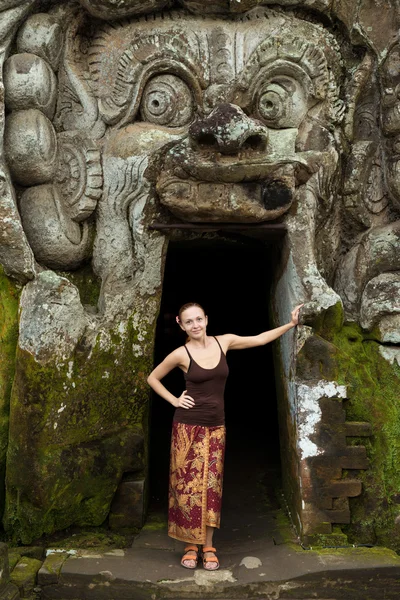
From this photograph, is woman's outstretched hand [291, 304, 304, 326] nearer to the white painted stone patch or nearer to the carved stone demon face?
the white painted stone patch

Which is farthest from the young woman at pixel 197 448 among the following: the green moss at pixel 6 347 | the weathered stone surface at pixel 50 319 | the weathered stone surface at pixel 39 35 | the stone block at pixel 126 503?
the weathered stone surface at pixel 39 35

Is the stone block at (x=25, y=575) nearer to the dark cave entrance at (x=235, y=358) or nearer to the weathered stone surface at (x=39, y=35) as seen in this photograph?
the dark cave entrance at (x=235, y=358)

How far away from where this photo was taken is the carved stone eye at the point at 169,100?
4.75 meters

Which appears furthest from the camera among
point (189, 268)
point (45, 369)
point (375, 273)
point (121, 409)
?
point (189, 268)

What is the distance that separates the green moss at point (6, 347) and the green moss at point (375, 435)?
2.04 m

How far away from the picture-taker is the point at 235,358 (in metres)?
8.00

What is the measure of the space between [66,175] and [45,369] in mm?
1343

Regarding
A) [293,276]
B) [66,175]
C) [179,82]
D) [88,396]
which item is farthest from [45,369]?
[179,82]

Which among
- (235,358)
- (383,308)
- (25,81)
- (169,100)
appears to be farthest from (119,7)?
(235,358)

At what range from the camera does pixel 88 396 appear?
4.45 meters

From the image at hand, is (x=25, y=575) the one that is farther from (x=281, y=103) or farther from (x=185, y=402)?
(x=281, y=103)

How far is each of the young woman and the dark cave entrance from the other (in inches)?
37.8

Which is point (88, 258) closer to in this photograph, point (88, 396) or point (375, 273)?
point (88, 396)

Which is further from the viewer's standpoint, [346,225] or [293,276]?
[346,225]
